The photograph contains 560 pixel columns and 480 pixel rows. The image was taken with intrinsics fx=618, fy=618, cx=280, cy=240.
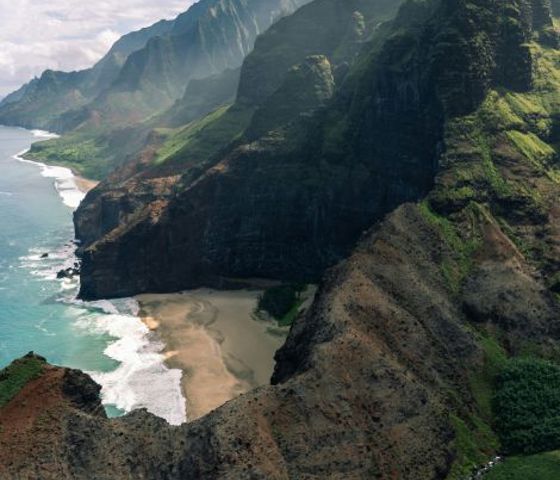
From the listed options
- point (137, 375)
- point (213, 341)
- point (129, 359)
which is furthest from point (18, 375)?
point (213, 341)

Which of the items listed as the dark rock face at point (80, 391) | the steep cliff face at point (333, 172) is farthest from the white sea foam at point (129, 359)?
the dark rock face at point (80, 391)

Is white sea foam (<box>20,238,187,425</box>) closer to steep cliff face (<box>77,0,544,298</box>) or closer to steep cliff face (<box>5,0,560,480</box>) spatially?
steep cliff face (<box>77,0,544,298</box>)

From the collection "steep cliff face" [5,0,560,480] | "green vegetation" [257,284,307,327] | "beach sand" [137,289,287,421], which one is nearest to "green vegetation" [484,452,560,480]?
"steep cliff face" [5,0,560,480]

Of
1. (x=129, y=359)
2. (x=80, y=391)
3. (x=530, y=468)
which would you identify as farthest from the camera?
(x=129, y=359)

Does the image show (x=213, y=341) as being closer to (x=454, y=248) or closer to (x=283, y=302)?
(x=283, y=302)

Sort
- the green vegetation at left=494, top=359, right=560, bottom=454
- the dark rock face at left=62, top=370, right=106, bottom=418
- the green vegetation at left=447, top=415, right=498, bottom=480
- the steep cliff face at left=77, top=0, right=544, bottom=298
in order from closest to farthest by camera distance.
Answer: the green vegetation at left=447, top=415, right=498, bottom=480, the dark rock face at left=62, top=370, right=106, bottom=418, the green vegetation at left=494, top=359, right=560, bottom=454, the steep cliff face at left=77, top=0, right=544, bottom=298

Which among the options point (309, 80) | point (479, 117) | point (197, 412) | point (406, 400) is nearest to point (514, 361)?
point (406, 400)

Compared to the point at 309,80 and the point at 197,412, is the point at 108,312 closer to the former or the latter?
the point at 197,412
